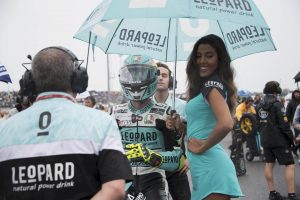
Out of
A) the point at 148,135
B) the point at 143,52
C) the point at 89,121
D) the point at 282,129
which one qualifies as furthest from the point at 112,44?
the point at 282,129

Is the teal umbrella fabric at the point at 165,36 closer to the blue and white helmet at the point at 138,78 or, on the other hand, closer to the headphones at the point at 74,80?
the blue and white helmet at the point at 138,78

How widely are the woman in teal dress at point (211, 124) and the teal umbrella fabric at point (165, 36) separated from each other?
2.41ft

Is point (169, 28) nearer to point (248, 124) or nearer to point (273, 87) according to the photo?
point (273, 87)

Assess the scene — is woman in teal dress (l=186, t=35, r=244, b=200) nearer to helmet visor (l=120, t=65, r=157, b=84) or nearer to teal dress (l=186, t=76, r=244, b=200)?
teal dress (l=186, t=76, r=244, b=200)

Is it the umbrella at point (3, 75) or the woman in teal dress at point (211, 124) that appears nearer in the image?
the woman in teal dress at point (211, 124)

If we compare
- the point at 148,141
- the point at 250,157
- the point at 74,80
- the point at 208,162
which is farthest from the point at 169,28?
the point at 250,157

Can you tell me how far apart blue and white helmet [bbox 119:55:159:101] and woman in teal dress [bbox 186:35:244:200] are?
42 cm

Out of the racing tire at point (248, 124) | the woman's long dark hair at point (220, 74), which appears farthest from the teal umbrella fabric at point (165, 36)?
the racing tire at point (248, 124)

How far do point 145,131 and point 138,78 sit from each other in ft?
1.46

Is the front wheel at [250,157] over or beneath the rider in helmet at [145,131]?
beneath

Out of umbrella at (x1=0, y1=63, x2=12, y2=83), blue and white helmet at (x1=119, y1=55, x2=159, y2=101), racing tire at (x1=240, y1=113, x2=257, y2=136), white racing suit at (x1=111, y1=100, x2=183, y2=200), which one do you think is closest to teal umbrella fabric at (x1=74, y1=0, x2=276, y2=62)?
blue and white helmet at (x1=119, y1=55, x2=159, y2=101)

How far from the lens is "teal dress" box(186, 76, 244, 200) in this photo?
2988 mm

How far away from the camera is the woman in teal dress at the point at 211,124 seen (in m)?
2.97

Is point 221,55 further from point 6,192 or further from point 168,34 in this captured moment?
point 6,192
